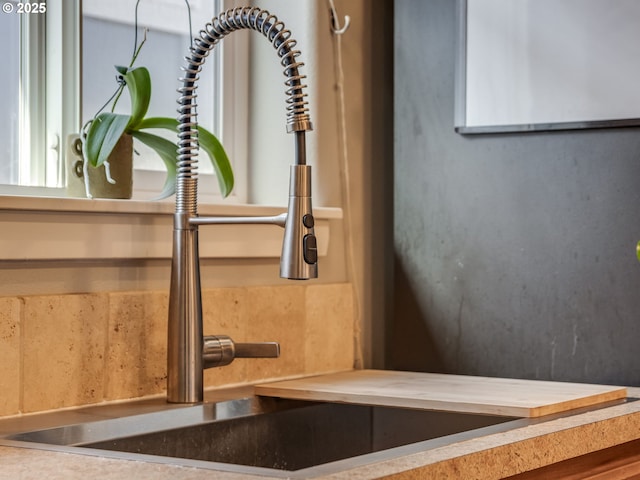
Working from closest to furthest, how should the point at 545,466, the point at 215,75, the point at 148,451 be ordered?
the point at 545,466 < the point at 148,451 < the point at 215,75

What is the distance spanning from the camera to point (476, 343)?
6.54 feet

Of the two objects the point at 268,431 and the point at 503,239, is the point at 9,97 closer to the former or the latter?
the point at 268,431

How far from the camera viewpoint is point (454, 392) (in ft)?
5.38

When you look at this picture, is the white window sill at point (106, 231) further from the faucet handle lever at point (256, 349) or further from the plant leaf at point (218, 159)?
the faucet handle lever at point (256, 349)

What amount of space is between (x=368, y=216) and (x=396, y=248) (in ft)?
0.29

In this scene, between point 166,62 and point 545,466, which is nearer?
point 545,466

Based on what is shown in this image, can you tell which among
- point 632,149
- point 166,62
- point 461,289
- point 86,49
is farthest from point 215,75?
point 632,149

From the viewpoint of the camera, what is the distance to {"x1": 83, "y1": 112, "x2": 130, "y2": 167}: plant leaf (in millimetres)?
1593

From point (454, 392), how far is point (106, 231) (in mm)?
572

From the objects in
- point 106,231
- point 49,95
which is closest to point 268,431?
point 106,231

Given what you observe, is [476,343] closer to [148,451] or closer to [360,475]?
[148,451]

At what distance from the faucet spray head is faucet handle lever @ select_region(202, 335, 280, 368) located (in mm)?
218

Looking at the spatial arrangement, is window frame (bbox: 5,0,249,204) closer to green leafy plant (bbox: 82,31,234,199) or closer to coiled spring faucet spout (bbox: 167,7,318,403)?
green leafy plant (bbox: 82,31,234,199)

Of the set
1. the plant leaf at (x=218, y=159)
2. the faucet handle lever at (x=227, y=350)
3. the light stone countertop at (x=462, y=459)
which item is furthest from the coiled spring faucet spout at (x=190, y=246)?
the light stone countertop at (x=462, y=459)
